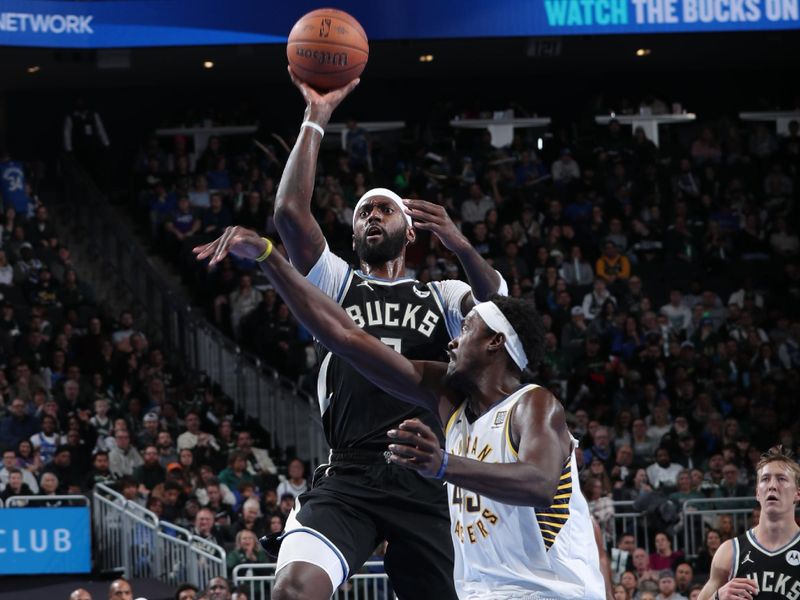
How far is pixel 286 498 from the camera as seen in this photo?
15164 millimetres

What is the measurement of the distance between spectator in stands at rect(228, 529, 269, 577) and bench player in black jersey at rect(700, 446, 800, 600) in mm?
7016

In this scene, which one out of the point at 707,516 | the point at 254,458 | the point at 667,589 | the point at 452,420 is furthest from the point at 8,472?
the point at 452,420

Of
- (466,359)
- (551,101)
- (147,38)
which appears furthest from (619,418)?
(466,359)

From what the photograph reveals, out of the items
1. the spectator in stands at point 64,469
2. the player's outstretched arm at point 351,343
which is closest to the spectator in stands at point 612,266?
the spectator in stands at point 64,469

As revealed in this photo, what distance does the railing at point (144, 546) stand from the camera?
46.2ft

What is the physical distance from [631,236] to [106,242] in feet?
26.3

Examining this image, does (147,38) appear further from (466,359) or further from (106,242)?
(466,359)

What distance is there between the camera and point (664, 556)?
14812 mm

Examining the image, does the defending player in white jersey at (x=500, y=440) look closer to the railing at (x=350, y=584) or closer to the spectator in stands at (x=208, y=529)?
the railing at (x=350, y=584)

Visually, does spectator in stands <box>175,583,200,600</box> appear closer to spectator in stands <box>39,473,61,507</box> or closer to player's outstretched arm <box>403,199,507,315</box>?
spectator in stands <box>39,473,61,507</box>

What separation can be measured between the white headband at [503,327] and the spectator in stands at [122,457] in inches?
429

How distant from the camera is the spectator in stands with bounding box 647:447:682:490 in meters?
16.6

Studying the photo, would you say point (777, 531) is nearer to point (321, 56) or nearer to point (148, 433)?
point (321, 56)

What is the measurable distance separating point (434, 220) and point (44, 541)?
8994 mm
